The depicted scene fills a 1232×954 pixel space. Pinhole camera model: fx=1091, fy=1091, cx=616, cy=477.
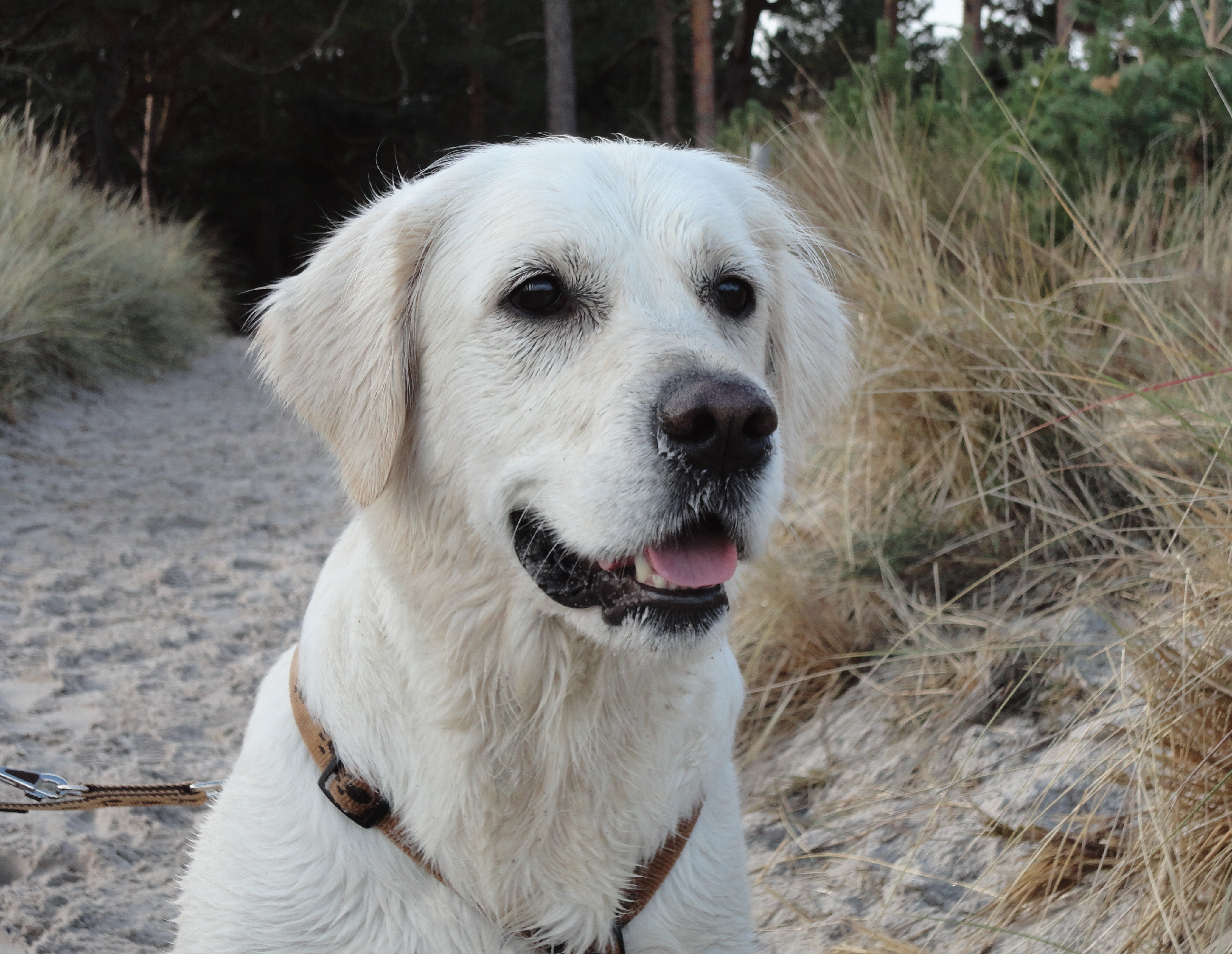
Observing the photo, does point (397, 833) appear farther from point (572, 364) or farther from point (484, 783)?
point (572, 364)

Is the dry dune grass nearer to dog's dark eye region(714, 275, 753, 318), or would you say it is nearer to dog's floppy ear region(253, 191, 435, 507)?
dog's dark eye region(714, 275, 753, 318)

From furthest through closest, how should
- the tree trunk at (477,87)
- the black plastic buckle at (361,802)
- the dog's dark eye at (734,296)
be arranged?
1. the tree trunk at (477,87)
2. the dog's dark eye at (734,296)
3. the black plastic buckle at (361,802)

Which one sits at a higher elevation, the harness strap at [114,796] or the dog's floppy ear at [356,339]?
the dog's floppy ear at [356,339]

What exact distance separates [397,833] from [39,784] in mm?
1067

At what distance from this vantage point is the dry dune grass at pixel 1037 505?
7.03ft

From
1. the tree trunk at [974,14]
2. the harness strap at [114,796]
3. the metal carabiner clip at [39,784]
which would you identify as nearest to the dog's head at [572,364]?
the harness strap at [114,796]

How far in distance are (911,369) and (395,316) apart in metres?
2.41

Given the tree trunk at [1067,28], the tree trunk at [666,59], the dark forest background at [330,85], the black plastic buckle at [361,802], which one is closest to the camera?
the black plastic buckle at [361,802]

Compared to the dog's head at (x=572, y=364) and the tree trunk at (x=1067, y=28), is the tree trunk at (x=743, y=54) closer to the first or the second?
the tree trunk at (x=1067, y=28)

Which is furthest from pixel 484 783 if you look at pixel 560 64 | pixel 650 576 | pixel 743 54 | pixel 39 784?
pixel 743 54

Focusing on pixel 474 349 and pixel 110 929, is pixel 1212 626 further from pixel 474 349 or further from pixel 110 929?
pixel 110 929

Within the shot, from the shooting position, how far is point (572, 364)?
6.47 feet

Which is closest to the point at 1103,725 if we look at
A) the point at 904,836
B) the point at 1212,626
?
the point at 1212,626

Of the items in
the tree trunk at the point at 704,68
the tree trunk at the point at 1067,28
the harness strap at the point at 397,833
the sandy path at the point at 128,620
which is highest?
the tree trunk at the point at 704,68
